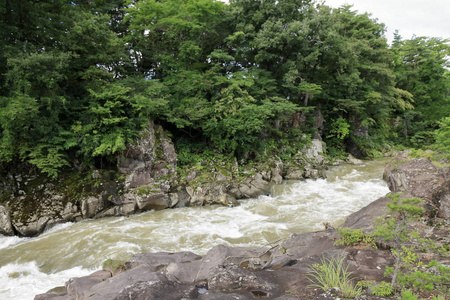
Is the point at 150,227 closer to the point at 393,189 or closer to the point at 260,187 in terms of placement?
→ the point at 260,187

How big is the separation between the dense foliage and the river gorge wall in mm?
743

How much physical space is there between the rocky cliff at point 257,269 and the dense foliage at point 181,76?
3430 millimetres

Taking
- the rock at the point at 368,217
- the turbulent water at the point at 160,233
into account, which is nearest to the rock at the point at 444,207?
the rock at the point at 368,217

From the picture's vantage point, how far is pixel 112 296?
4.34m

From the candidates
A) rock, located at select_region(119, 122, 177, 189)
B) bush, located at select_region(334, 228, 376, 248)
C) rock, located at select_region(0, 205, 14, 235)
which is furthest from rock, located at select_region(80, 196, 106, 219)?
bush, located at select_region(334, 228, 376, 248)

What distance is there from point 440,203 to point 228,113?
9.79 metres

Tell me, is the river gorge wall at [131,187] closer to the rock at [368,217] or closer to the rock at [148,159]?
the rock at [148,159]

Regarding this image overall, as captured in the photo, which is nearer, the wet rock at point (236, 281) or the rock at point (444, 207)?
the wet rock at point (236, 281)

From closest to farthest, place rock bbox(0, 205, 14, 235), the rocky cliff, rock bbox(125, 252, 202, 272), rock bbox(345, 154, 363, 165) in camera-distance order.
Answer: the rocky cliff → rock bbox(125, 252, 202, 272) → rock bbox(0, 205, 14, 235) → rock bbox(345, 154, 363, 165)

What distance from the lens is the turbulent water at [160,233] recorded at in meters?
7.09

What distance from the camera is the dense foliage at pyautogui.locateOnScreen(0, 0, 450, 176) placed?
9.90m

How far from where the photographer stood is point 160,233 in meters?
8.96

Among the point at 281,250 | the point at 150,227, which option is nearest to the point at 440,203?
the point at 281,250

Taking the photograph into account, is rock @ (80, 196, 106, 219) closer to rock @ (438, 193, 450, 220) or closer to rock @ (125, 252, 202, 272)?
rock @ (125, 252, 202, 272)
